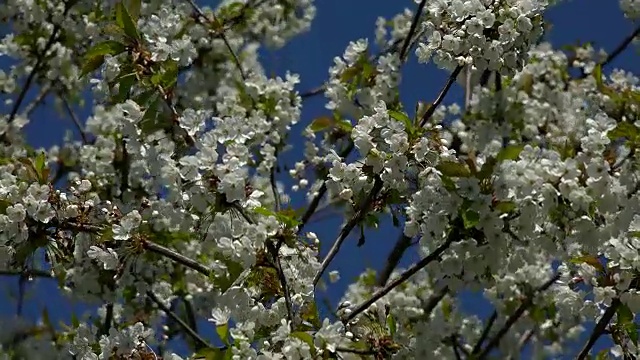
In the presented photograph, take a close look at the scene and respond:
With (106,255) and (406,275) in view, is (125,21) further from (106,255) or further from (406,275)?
(406,275)

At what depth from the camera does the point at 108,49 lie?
398 cm

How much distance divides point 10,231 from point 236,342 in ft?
3.15

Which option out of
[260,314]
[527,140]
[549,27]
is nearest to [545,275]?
[527,140]

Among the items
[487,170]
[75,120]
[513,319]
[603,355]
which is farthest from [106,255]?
[75,120]

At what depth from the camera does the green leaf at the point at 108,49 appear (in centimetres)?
396

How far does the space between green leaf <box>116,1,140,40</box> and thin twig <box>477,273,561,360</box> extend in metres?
2.56

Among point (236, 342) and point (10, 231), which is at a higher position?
point (10, 231)

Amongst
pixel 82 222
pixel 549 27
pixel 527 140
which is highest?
pixel 549 27

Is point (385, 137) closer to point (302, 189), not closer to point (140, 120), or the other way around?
point (140, 120)

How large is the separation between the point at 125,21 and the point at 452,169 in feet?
5.02

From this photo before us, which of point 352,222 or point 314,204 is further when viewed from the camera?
point 314,204

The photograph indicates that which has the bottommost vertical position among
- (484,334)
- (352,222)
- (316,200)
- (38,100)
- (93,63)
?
(352,222)

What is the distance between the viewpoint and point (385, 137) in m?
3.53

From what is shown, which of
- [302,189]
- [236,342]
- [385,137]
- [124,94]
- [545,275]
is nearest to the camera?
[236,342]
